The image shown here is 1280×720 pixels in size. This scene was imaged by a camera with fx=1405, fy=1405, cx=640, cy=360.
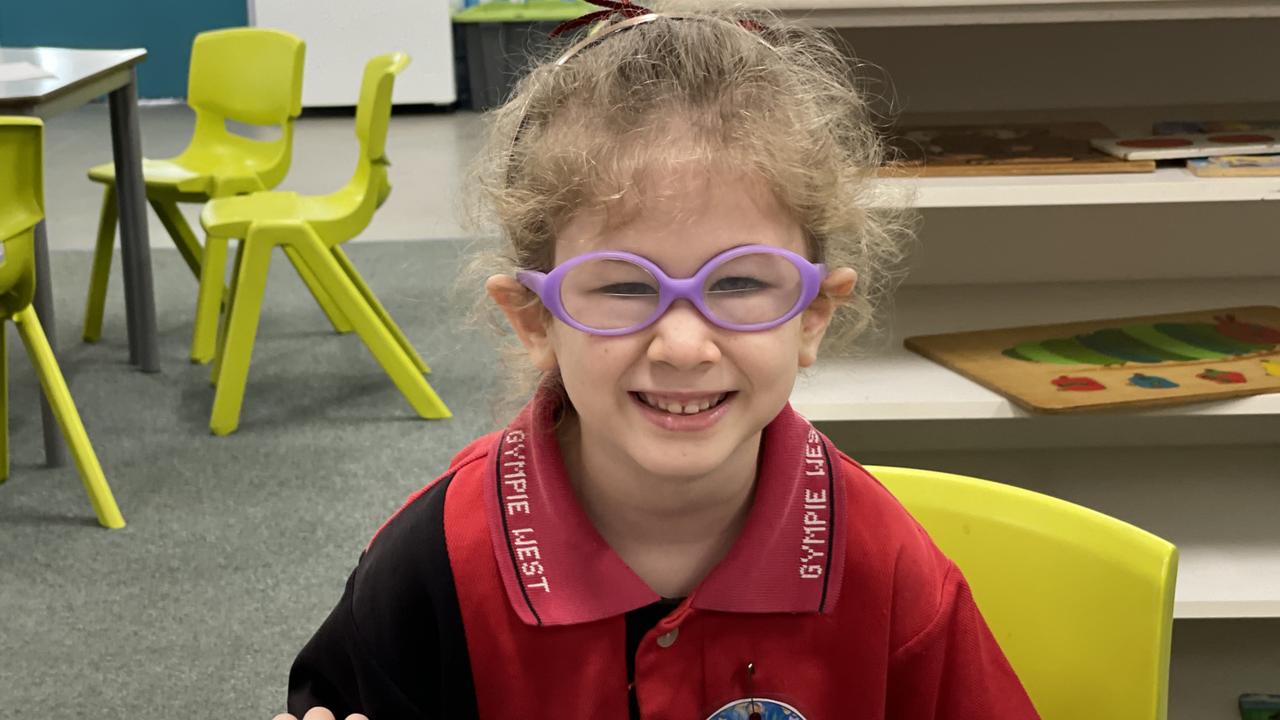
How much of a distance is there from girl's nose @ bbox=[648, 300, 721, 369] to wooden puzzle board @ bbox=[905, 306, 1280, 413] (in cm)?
80

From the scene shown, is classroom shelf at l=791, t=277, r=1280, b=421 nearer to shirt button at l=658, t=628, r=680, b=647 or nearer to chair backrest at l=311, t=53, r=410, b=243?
shirt button at l=658, t=628, r=680, b=647

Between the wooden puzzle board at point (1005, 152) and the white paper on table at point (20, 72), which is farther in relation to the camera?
the white paper on table at point (20, 72)

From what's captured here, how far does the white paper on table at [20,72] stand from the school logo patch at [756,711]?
2.60 metres

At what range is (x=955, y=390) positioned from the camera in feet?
5.33

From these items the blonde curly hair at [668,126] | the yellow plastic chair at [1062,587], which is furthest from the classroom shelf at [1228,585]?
the blonde curly hair at [668,126]

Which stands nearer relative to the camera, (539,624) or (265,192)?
(539,624)

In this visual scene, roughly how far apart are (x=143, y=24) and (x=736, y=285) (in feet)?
25.0

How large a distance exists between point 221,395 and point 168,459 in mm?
200

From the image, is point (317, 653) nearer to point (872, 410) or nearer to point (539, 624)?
point (539, 624)

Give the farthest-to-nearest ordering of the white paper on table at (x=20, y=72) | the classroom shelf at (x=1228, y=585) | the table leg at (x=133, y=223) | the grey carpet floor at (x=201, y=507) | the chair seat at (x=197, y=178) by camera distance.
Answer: the chair seat at (x=197, y=178) < the table leg at (x=133, y=223) < the white paper on table at (x=20, y=72) < the grey carpet floor at (x=201, y=507) < the classroom shelf at (x=1228, y=585)

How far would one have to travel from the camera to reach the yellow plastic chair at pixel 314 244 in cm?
311

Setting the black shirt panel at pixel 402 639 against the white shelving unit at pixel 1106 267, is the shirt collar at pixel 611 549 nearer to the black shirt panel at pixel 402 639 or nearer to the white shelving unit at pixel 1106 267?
the black shirt panel at pixel 402 639

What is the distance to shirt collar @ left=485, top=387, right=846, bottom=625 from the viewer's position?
0.92m

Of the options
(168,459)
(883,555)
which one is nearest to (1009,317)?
(883,555)
